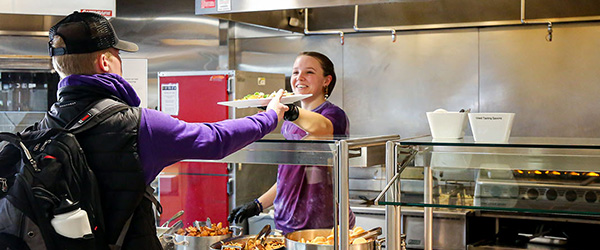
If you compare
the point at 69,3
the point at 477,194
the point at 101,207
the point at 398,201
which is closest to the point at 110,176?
the point at 101,207

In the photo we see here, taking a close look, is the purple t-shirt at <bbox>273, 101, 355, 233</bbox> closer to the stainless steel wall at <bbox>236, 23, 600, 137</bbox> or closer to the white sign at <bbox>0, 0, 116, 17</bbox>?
the white sign at <bbox>0, 0, 116, 17</bbox>

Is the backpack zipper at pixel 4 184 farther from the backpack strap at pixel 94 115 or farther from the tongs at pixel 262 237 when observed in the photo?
the tongs at pixel 262 237

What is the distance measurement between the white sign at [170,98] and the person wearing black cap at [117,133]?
3.36 meters

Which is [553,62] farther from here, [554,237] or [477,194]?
[477,194]

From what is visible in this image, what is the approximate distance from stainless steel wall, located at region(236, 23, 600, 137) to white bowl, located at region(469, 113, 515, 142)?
3191 mm

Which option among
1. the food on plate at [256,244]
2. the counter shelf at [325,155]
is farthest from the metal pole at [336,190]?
the food on plate at [256,244]

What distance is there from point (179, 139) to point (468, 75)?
3.83 meters

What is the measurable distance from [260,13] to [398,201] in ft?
6.93

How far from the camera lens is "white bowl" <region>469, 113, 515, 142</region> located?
94.3 inches

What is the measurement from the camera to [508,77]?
549 cm

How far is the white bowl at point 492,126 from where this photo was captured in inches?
94.3

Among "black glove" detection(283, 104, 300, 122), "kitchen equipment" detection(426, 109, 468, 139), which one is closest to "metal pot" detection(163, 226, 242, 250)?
"black glove" detection(283, 104, 300, 122)

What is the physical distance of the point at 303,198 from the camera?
2.83 meters

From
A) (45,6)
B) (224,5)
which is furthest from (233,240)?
(45,6)
